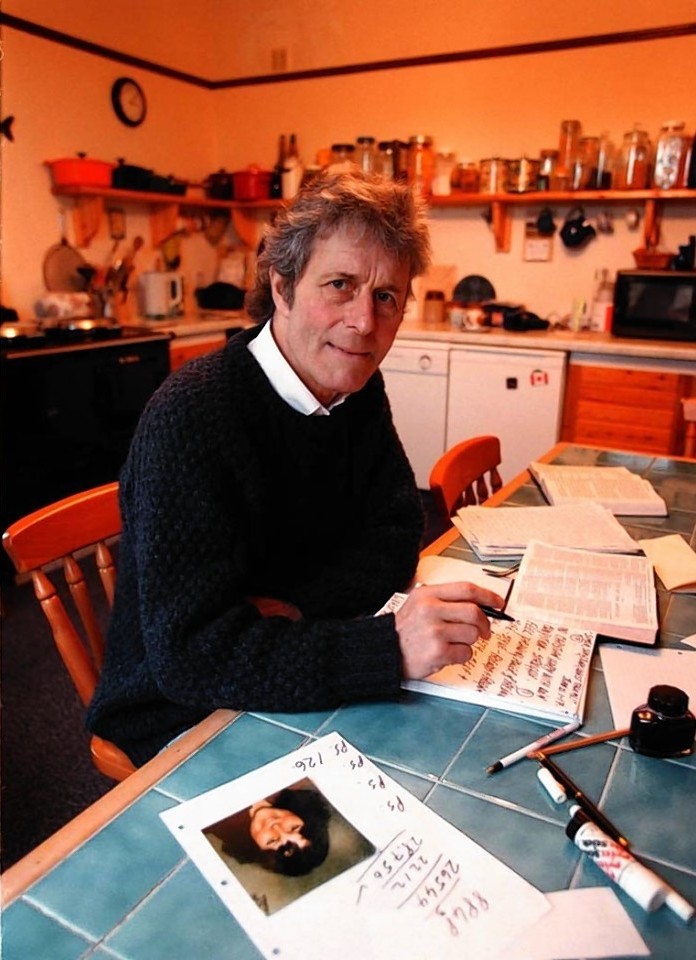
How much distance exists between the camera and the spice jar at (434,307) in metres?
4.34

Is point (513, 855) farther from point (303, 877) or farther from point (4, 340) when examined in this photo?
point (4, 340)

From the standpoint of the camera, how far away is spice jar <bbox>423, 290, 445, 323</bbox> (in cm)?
434

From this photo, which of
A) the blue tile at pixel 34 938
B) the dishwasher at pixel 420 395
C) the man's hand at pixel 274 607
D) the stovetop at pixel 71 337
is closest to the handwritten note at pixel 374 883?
the blue tile at pixel 34 938

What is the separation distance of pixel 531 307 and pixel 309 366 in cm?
339

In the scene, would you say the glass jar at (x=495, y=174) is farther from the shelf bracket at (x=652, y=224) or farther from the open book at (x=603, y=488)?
the open book at (x=603, y=488)

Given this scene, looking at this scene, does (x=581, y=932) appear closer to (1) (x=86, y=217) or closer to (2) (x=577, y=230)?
(2) (x=577, y=230)

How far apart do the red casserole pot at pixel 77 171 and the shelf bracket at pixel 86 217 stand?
0.14 meters

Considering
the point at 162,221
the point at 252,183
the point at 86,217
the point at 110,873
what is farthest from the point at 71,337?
the point at 110,873

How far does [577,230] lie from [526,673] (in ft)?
11.6

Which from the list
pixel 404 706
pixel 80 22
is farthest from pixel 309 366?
pixel 80 22

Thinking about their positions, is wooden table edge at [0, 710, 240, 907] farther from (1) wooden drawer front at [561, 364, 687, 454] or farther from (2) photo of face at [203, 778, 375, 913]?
(1) wooden drawer front at [561, 364, 687, 454]

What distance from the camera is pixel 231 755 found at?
81cm

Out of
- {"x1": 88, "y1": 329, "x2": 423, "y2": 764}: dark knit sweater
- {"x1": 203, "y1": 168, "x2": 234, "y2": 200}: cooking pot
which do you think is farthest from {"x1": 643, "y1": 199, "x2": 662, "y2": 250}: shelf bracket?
{"x1": 88, "y1": 329, "x2": 423, "y2": 764}: dark knit sweater

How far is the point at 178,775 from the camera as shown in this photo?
774 mm
